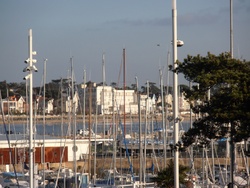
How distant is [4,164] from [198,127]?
92.1ft

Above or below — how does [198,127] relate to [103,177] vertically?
above

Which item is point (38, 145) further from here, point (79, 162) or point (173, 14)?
point (173, 14)

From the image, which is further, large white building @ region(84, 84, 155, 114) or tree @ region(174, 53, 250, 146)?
large white building @ region(84, 84, 155, 114)

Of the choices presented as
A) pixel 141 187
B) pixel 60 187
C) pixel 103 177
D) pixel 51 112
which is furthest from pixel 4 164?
pixel 51 112

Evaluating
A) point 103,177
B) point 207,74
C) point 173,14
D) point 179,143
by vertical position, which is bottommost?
point 103,177

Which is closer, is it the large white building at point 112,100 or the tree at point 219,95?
the tree at point 219,95

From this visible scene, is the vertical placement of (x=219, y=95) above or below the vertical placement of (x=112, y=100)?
below

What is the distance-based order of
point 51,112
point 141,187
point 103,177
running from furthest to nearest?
1. point 51,112
2. point 103,177
3. point 141,187

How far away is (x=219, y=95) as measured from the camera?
61.7 feet

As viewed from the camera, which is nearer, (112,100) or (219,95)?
(219,95)

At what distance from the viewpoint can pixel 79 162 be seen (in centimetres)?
4888

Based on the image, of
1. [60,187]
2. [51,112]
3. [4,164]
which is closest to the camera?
[60,187]

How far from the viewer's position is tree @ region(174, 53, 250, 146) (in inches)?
719

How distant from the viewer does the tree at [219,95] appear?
59.9 ft
